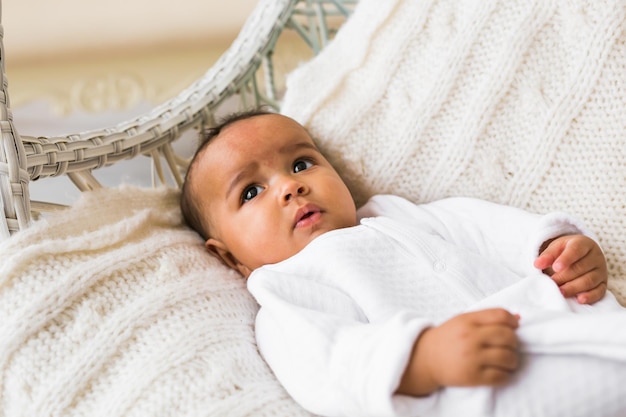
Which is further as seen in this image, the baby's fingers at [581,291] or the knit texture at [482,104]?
the knit texture at [482,104]

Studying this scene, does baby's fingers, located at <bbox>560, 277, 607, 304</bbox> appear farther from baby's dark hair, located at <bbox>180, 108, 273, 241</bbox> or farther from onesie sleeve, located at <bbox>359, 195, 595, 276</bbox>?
baby's dark hair, located at <bbox>180, 108, 273, 241</bbox>

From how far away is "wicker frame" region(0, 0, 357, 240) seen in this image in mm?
792

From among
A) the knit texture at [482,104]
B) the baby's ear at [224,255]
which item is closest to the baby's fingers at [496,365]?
the knit texture at [482,104]

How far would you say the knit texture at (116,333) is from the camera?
727 millimetres

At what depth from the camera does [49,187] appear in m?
1.60

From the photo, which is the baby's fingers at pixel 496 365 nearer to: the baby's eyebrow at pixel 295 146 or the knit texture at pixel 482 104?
the knit texture at pixel 482 104

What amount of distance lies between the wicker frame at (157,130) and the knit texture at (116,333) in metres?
0.06

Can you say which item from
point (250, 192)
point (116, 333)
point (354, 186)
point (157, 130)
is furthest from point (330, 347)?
point (157, 130)

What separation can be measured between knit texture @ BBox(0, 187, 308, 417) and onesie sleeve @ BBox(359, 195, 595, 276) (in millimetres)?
286

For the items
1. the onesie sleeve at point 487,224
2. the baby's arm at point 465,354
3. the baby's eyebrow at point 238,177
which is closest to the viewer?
the baby's arm at point 465,354

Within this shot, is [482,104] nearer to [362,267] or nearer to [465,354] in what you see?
[362,267]

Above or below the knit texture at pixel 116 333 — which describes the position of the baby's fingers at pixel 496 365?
above

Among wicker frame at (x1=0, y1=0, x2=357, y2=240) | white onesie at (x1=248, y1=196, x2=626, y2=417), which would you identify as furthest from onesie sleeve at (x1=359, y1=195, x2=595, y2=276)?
wicker frame at (x1=0, y1=0, x2=357, y2=240)

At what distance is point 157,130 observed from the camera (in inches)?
45.3
